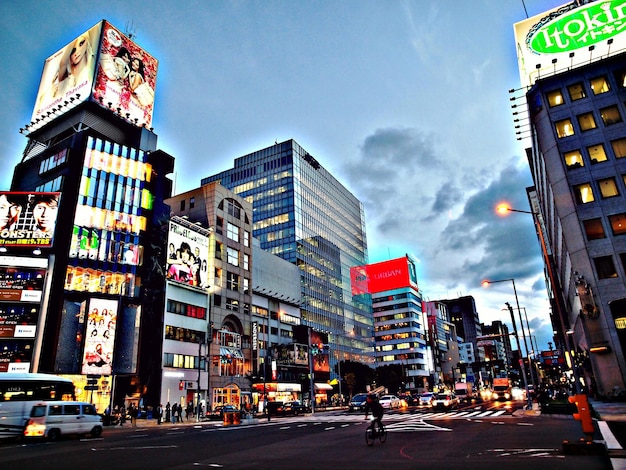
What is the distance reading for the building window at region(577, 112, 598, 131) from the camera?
4559 centimetres

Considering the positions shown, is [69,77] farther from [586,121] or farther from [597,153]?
[597,153]

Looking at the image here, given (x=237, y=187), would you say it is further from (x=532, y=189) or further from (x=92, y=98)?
(x=532, y=189)

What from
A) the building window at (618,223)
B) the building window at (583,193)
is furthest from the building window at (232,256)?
the building window at (618,223)

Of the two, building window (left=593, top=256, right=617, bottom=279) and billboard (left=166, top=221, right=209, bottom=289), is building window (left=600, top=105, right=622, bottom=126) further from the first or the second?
billboard (left=166, top=221, right=209, bottom=289)

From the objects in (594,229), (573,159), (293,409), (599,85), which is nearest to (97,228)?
(293,409)

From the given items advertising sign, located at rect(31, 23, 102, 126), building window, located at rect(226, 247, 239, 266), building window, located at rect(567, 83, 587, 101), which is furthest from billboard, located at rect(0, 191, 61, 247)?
building window, located at rect(567, 83, 587, 101)

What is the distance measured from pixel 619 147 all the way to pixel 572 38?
14.8m

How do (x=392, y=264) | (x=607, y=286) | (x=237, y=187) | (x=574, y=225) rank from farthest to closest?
(x=392, y=264)
(x=237, y=187)
(x=574, y=225)
(x=607, y=286)

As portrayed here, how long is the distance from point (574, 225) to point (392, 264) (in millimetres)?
101619

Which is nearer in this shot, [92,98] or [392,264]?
[92,98]

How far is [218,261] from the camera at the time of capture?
234 ft

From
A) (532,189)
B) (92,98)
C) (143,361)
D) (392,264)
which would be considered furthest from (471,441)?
(392,264)

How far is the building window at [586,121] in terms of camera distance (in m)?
45.6

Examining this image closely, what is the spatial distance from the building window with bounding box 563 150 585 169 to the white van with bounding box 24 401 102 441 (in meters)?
48.5
